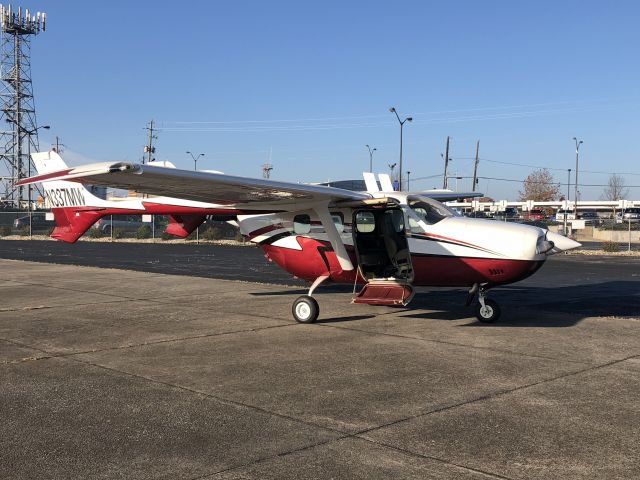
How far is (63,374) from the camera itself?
286 inches

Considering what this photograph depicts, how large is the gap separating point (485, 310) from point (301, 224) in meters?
3.91

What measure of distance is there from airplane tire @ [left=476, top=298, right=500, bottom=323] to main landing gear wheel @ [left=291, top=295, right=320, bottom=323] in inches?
114

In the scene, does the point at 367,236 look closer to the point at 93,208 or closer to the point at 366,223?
the point at 366,223

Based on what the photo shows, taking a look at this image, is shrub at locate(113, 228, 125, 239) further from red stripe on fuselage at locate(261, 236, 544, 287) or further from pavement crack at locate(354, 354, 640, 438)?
pavement crack at locate(354, 354, 640, 438)

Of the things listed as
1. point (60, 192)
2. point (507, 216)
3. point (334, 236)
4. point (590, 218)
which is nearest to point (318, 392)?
point (334, 236)

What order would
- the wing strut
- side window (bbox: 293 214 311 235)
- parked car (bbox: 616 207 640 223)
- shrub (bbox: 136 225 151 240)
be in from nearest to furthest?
the wing strut < side window (bbox: 293 214 311 235) < shrub (bbox: 136 225 151 240) < parked car (bbox: 616 207 640 223)

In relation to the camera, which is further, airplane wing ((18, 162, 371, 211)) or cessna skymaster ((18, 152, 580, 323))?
cessna skymaster ((18, 152, 580, 323))

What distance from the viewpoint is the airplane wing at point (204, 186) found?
8039 millimetres

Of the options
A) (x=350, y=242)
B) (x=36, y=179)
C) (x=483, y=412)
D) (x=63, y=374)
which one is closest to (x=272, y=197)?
(x=350, y=242)

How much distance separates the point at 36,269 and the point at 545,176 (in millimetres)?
139880

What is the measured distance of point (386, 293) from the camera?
11.0 metres

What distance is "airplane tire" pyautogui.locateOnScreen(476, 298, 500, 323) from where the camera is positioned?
10812mm

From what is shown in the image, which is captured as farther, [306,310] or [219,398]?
[306,310]

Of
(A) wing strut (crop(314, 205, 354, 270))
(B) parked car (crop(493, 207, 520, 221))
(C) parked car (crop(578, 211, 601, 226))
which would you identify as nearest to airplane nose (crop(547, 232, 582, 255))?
(A) wing strut (crop(314, 205, 354, 270))
